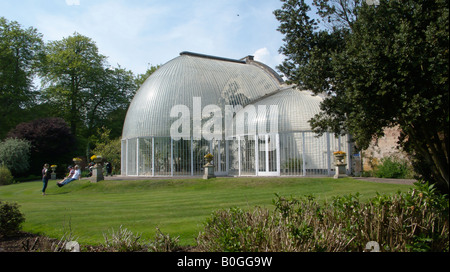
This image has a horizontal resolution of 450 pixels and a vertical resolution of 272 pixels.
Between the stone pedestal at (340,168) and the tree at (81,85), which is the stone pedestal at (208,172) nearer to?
the stone pedestal at (340,168)

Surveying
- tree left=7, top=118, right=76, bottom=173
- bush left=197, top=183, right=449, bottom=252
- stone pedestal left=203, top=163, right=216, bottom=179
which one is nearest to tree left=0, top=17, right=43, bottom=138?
tree left=7, top=118, right=76, bottom=173

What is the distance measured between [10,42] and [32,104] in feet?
24.2

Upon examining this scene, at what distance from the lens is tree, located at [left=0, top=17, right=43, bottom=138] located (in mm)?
35812

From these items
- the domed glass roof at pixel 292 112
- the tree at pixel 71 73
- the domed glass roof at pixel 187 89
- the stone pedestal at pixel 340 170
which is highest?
the tree at pixel 71 73

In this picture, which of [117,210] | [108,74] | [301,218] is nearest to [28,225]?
[117,210]

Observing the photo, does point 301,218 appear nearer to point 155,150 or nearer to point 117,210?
point 117,210

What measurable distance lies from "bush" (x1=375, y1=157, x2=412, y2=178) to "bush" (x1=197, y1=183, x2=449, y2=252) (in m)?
12.6

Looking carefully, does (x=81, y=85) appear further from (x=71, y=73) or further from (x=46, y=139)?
(x=46, y=139)

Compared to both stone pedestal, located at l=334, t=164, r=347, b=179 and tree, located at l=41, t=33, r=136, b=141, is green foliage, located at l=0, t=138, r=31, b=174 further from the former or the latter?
stone pedestal, located at l=334, t=164, r=347, b=179

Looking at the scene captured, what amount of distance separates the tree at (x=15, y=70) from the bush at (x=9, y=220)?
34.1 m

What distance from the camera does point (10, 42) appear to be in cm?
3691

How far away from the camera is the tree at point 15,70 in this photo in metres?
35.8

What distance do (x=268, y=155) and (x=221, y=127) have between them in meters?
4.82

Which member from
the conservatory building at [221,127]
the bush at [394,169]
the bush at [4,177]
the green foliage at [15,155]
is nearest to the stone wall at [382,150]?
the bush at [394,169]
